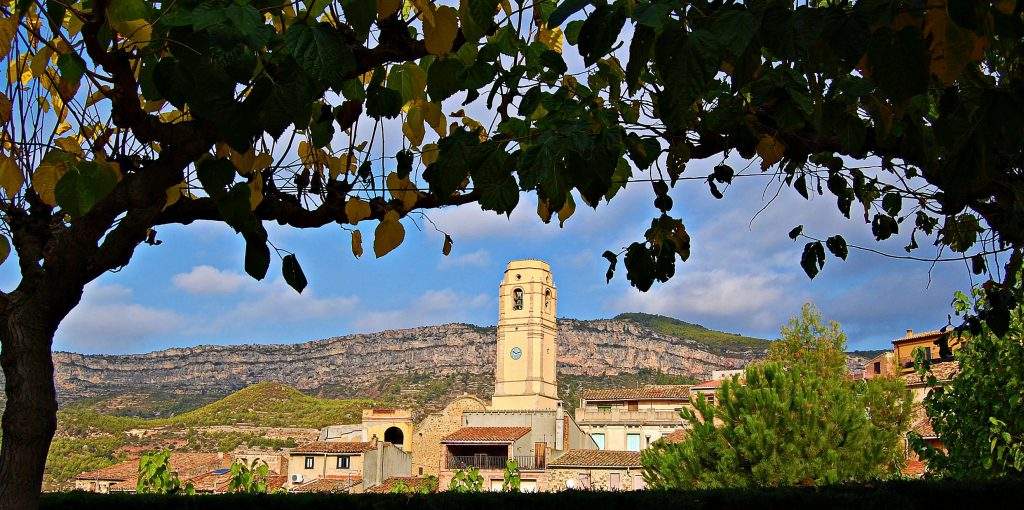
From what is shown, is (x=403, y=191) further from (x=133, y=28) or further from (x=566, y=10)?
(x=566, y=10)

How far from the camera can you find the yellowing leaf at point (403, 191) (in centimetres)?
391

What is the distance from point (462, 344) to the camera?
347 feet

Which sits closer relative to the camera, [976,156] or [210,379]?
[976,156]

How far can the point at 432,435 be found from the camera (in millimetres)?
48281

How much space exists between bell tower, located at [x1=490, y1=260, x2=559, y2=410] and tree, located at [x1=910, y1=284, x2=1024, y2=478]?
47174 millimetres

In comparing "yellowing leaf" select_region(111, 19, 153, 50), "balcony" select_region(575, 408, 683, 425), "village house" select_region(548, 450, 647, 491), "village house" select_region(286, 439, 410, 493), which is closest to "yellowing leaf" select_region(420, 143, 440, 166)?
"yellowing leaf" select_region(111, 19, 153, 50)

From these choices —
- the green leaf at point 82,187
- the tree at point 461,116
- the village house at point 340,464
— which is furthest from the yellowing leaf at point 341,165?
the village house at point 340,464

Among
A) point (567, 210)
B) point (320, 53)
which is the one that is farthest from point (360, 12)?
point (567, 210)

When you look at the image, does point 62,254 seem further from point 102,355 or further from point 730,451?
point 102,355

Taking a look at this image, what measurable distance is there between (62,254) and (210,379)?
115m

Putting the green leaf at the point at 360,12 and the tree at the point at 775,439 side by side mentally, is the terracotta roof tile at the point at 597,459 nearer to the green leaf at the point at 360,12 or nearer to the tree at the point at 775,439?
the tree at the point at 775,439

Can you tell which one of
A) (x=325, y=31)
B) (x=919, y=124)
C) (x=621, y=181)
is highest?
(x=621, y=181)

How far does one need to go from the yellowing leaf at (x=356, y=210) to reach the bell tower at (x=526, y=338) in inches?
2185

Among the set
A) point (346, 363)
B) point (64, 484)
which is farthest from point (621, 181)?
point (346, 363)
